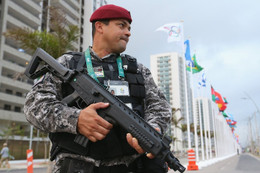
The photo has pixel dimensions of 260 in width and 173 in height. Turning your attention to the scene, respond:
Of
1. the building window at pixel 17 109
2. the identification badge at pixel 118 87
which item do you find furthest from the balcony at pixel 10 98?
the identification badge at pixel 118 87

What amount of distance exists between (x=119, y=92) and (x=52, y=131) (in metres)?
0.49

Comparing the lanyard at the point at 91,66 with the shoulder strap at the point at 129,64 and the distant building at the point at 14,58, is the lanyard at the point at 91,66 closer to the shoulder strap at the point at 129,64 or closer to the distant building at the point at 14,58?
the shoulder strap at the point at 129,64

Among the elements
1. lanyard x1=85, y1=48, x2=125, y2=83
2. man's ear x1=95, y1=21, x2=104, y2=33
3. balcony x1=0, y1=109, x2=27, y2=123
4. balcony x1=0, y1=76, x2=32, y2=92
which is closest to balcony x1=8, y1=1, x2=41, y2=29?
balcony x1=0, y1=76, x2=32, y2=92

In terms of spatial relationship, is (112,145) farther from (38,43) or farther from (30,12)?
(30,12)

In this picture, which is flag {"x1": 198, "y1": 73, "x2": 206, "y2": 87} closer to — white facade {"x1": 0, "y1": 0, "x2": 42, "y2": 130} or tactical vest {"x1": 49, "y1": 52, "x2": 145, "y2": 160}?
white facade {"x1": 0, "y1": 0, "x2": 42, "y2": 130}

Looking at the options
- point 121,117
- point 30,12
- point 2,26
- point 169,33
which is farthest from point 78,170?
point 30,12

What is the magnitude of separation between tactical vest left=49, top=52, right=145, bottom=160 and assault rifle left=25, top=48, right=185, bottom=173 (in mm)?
84

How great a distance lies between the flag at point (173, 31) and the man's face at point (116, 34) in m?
12.6

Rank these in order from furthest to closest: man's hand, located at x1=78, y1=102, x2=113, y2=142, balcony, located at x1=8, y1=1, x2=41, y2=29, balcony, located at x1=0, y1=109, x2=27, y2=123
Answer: balcony, located at x1=8, y1=1, x2=41, y2=29
balcony, located at x1=0, y1=109, x2=27, y2=123
man's hand, located at x1=78, y1=102, x2=113, y2=142

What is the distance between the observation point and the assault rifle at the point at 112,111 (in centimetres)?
130

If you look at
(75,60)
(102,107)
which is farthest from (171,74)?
(102,107)

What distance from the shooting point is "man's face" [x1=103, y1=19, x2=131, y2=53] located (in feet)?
5.72

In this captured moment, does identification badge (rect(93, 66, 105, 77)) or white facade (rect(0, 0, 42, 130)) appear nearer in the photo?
identification badge (rect(93, 66, 105, 77))

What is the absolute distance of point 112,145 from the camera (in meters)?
1.45
